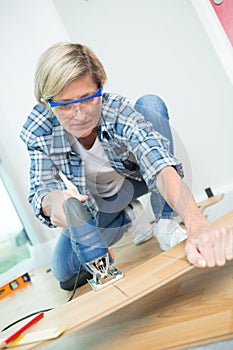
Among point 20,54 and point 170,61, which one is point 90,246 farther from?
point 20,54

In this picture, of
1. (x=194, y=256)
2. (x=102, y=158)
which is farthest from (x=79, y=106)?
(x=194, y=256)

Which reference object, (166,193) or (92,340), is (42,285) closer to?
(92,340)

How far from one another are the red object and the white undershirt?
98 centimetres

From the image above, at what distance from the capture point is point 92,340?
32.4 inches

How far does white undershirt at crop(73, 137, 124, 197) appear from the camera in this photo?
3.60ft

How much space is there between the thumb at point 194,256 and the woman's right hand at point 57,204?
25 cm

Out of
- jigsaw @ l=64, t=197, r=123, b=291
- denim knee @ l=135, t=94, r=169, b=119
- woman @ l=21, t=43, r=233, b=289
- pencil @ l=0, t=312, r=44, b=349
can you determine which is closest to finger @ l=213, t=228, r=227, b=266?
woman @ l=21, t=43, r=233, b=289

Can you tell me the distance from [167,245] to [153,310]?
407 mm

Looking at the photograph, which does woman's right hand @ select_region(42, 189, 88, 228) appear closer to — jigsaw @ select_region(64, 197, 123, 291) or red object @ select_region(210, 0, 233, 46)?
jigsaw @ select_region(64, 197, 123, 291)

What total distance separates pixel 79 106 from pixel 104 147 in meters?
0.21

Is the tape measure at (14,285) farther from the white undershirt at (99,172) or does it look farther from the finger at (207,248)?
the finger at (207,248)

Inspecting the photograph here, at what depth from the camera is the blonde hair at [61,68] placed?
870mm

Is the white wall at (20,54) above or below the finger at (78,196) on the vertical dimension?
above

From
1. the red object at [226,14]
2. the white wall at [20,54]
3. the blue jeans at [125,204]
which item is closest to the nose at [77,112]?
the blue jeans at [125,204]
